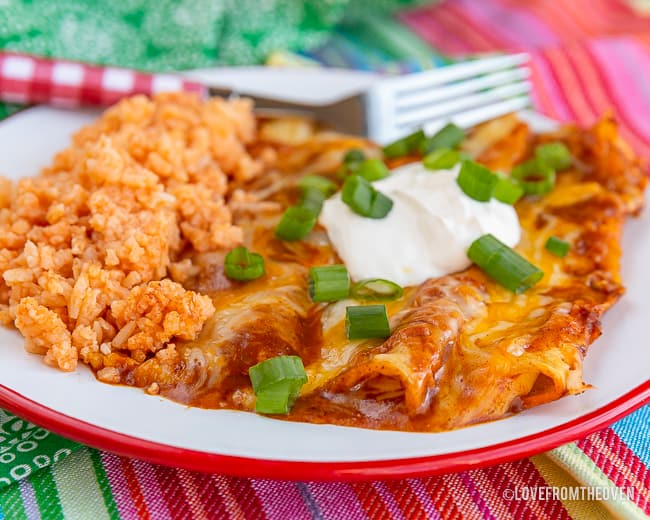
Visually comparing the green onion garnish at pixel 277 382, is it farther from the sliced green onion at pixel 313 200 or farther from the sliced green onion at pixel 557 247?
the sliced green onion at pixel 557 247

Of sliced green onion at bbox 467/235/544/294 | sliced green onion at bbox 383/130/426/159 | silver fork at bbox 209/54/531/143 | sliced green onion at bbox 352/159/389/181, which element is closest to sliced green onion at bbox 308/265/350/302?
sliced green onion at bbox 467/235/544/294

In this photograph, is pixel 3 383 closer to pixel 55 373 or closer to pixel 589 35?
pixel 55 373

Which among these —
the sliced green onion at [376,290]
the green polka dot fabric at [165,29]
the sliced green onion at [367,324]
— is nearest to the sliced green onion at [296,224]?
the sliced green onion at [376,290]

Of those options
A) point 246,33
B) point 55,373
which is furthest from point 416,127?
point 55,373

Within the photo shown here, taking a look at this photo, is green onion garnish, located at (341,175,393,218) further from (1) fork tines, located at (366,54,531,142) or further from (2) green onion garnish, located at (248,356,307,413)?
(1) fork tines, located at (366,54,531,142)

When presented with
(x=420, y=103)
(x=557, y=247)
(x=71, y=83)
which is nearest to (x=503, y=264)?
(x=557, y=247)

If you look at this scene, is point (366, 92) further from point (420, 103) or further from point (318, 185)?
point (318, 185)
